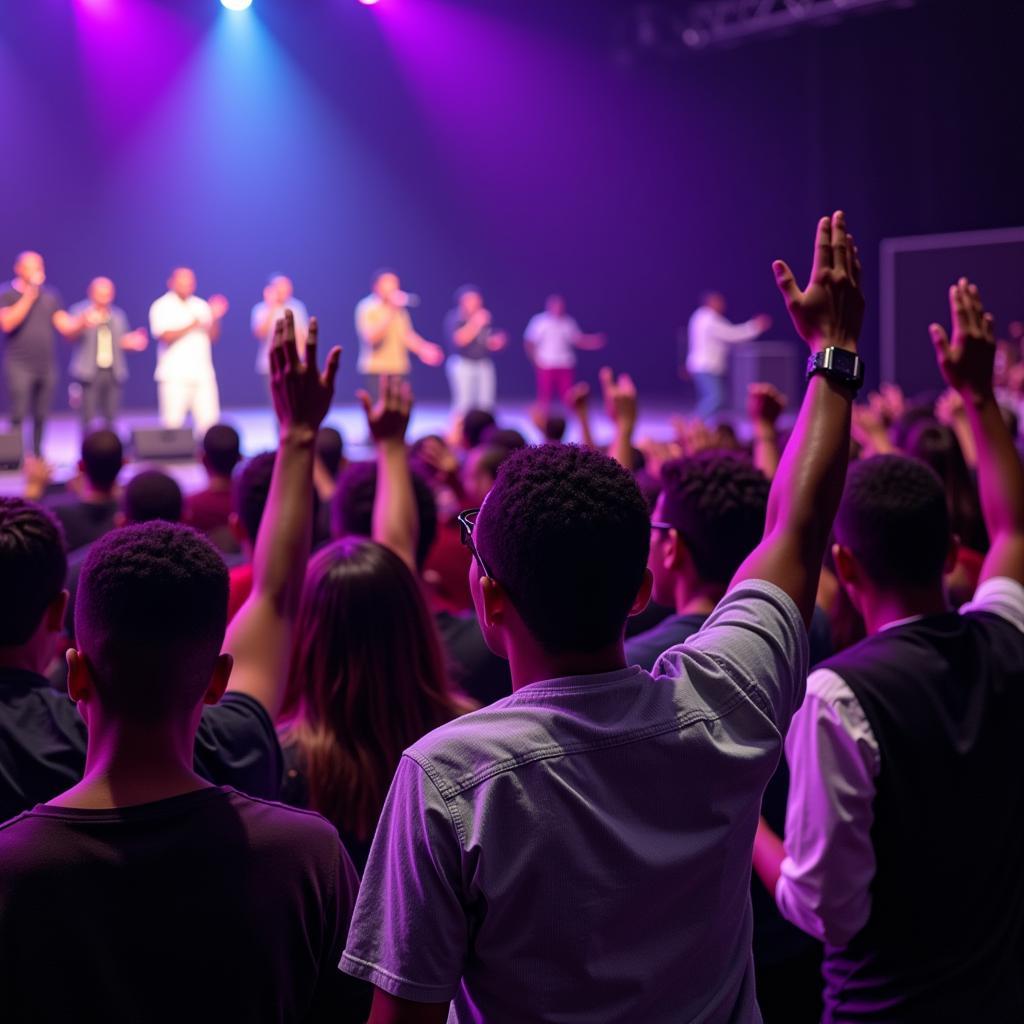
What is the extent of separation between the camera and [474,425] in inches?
242

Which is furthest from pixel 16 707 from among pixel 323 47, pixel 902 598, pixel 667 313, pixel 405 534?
pixel 667 313

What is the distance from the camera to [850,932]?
1.86 meters

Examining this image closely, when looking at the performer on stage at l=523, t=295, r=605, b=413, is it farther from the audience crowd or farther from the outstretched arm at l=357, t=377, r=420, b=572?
the audience crowd

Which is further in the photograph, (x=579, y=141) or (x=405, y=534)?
(x=579, y=141)

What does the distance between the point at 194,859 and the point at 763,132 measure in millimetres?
16121

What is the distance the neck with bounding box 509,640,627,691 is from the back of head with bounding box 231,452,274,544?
6.80 ft

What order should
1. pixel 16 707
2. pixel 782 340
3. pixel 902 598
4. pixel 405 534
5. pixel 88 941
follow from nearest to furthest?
pixel 88 941
pixel 16 707
pixel 902 598
pixel 405 534
pixel 782 340

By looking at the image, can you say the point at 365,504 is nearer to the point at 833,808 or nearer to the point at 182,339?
the point at 833,808

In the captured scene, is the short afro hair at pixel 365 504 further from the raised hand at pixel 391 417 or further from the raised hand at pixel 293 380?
the raised hand at pixel 293 380

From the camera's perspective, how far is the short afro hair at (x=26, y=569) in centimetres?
189

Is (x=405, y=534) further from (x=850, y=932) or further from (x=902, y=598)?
(x=850, y=932)

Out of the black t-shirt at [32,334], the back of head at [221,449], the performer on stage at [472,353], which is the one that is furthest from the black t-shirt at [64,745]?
the performer on stage at [472,353]

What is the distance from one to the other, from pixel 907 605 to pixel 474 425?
13.9 ft

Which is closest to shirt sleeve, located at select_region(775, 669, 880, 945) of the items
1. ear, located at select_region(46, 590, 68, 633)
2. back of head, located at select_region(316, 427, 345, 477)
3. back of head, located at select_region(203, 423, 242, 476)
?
ear, located at select_region(46, 590, 68, 633)
